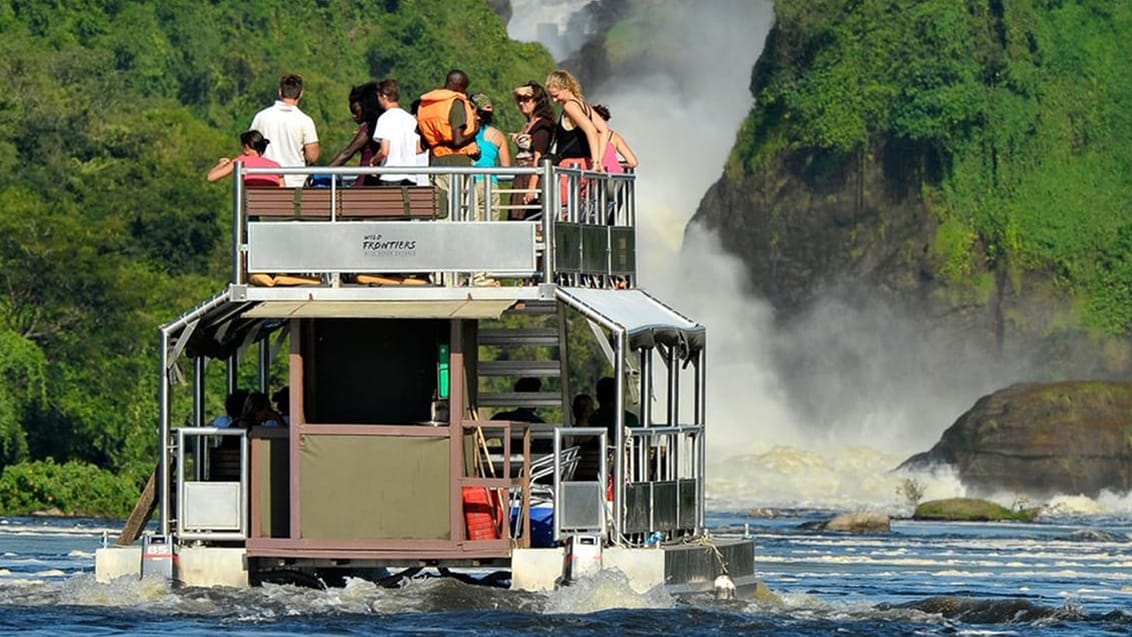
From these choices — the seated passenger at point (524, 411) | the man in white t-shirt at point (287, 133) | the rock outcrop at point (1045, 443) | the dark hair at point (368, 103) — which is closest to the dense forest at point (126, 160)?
the rock outcrop at point (1045, 443)

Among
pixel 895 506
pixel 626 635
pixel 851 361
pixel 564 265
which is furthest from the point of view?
pixel 851 361

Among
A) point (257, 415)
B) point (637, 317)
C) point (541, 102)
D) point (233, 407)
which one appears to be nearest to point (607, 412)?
point (637, 317)

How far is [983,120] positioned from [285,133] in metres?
83.9

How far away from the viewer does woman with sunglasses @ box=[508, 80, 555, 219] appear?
32.0m

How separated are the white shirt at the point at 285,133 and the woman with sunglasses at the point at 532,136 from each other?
1952 millimetres

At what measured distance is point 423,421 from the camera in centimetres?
3139

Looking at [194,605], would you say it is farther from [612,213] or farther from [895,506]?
[895,506]

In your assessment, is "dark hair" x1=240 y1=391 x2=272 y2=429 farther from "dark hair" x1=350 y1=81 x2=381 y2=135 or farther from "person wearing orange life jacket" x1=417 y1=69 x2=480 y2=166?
"dark hair" x1=350 y1=81 x2=381 y2=135

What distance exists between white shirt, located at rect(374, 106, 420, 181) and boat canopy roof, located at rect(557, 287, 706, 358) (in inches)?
83.7

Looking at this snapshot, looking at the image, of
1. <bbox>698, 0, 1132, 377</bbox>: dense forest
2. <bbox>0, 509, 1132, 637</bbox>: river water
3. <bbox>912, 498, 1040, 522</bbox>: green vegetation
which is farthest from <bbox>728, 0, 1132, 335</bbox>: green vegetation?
<bbox>0, 509, 1132, 637</bbox>: river water

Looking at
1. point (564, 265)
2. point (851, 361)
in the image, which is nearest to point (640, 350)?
point (564, 265)

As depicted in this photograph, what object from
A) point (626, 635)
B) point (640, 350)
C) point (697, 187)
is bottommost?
point (626, 635)

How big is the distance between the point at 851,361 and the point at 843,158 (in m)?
6.97

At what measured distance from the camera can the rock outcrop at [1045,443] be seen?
87438mm
